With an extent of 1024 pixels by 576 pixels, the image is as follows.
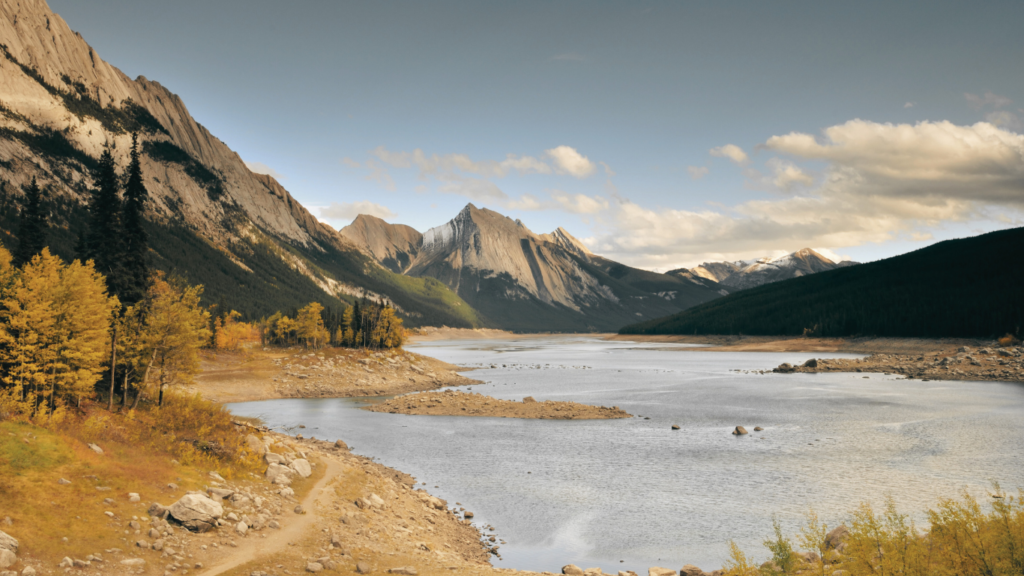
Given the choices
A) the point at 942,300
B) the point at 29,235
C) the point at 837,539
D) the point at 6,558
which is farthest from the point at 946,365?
the point at 29,235

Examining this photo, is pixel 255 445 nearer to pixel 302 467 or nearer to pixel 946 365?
pixel 302 467

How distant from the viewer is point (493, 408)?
209 feet

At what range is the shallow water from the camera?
2546 centimetres

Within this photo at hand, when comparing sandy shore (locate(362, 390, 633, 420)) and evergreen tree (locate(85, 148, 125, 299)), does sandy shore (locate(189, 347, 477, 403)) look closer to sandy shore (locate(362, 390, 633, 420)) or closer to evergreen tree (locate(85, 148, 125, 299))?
sandy shore (locate(362, 390, 633, 420))

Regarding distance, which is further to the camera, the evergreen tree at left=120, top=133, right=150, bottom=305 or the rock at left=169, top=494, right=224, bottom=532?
the evergreen tree at left=120, top=133, right=150, bottom=305

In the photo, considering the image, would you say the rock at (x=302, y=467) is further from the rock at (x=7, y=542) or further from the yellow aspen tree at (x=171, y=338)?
the yellow aspen tree at (x=171, y=338)

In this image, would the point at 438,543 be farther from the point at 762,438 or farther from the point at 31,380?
the point at 762,438

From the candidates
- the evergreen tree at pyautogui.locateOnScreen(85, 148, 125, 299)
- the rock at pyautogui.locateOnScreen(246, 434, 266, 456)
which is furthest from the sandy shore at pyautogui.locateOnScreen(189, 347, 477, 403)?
the rock at pyautogui.locateOnScreen(246, 434, 266, 456)

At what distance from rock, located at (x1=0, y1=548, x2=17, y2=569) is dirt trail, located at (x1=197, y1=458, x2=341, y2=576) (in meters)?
4.41

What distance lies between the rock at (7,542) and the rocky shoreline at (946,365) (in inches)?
4707

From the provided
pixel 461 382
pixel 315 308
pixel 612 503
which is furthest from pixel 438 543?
pixel 315 308

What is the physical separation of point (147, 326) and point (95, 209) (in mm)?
14355

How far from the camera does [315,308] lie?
4744 inches

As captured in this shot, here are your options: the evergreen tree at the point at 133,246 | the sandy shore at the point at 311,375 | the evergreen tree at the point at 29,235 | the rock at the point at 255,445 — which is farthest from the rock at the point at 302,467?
the sandy shore at the point at 311,375
